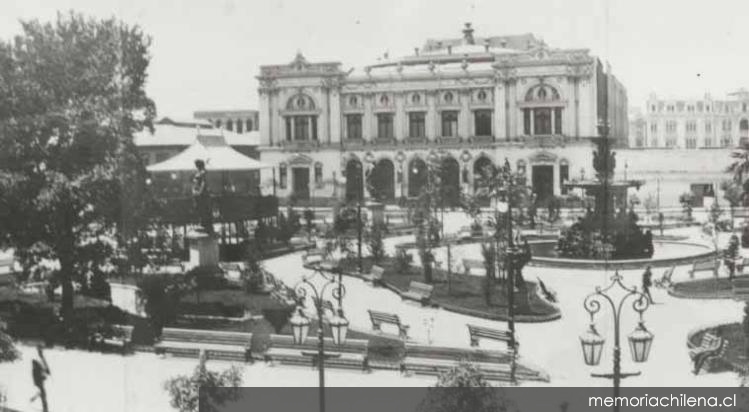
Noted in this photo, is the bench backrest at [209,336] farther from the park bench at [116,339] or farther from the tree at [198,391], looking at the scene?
the tree at [198,391]

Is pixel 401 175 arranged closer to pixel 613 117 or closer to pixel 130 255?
pixel 613 117

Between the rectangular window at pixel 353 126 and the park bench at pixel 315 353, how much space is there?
41584 millimetres

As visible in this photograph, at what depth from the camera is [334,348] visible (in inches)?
661

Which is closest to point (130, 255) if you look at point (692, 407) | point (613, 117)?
point (692, 407)

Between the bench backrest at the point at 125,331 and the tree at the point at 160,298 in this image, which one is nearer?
the bench backrest at the point at 125,331

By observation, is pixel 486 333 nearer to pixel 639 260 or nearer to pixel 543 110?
pixel 639 260

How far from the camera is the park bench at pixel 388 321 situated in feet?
60.7

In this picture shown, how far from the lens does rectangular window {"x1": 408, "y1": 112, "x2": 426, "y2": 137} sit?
58.0 metres

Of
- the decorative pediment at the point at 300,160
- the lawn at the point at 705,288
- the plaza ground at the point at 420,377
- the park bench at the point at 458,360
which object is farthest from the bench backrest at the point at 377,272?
the decorative pediment at the point at 300,160

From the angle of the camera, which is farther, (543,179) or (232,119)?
(543,179)

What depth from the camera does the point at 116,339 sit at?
18.7 metres

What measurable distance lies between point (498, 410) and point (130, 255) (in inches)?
441

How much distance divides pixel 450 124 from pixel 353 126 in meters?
6.40

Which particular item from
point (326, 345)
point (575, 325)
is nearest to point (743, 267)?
point (575, 325)
